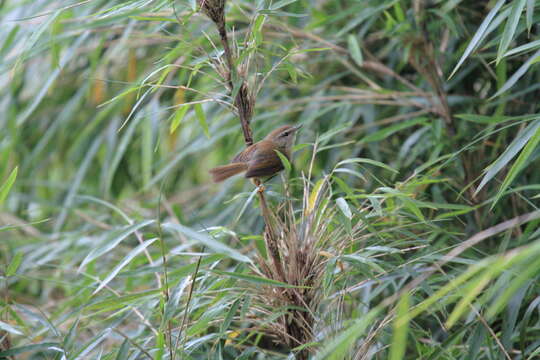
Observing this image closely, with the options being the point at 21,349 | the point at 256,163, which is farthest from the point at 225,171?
the point at 21,349

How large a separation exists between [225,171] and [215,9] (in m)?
0.51

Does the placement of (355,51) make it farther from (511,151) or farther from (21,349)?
(21,349)

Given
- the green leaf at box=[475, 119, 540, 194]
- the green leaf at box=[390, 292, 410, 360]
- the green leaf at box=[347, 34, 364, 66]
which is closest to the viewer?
the green leaf at box=[390, 292, 410, 360]

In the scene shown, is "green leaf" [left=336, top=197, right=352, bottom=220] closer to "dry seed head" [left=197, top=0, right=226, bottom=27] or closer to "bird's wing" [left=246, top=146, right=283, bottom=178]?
"bird's wing" [left=246, top=146, right=283, bottom=178]

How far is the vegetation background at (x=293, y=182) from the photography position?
55.3 inches

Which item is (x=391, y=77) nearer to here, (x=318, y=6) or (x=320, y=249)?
(x=318, y=6)

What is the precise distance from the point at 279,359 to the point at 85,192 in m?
2.02

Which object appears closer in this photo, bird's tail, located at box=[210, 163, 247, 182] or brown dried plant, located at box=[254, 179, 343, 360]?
brown dried plant, located at box=[254, 179, 343, 360]

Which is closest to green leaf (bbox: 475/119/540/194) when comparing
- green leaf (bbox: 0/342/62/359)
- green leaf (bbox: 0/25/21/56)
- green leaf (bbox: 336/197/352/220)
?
green leaf (bbox: 336/197/352/220)

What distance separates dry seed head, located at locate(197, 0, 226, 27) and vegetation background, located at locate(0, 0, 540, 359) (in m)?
0.04

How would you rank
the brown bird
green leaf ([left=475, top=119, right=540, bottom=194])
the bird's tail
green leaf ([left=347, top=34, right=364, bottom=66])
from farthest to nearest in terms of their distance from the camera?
green leaf ([left=347, top=34, right=364, bottom=66]) → the bird's tail → the brown bird → green leaf ([left=475, top=119, right=540, bottom=194])

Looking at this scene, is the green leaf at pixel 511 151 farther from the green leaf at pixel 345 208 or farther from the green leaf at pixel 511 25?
the green leaf at pixel 345 208

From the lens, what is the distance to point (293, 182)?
7.17ft

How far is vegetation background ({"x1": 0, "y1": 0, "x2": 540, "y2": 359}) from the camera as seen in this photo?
4.61ft
